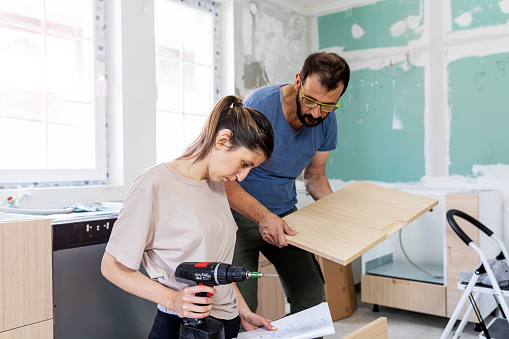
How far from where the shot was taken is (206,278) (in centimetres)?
99

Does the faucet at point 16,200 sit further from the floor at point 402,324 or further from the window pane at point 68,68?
the floor at point 402,324

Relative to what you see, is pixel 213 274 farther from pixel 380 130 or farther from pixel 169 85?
pixel 380 130

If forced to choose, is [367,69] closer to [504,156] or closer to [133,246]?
[504,156]

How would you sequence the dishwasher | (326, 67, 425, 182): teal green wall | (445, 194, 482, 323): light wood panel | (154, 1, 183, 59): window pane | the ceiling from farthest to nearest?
1. the ceiling
2. (326, 67, 425, 182): teal green wall
3. (154, 1, 183, 59): window pane
4. (445, 194, 482, 323): light wood panel
5. the dishwasher

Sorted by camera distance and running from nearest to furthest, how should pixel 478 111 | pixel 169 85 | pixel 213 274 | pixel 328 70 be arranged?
pixel 213 274 → pixel 328 70 → pixel 169 85 → pixel 478 111

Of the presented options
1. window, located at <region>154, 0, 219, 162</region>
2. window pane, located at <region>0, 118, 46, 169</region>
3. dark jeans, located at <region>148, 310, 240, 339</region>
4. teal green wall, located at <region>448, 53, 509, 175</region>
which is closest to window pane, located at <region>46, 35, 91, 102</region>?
window pane, located at <region>0, 118, 46, 169</region>

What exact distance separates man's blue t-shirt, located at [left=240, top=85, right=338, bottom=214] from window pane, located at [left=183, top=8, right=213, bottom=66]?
172cm

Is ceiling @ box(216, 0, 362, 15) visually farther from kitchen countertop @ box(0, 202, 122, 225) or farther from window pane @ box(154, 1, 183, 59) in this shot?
kitchen countertop @ box(0, 202, 122, 225)

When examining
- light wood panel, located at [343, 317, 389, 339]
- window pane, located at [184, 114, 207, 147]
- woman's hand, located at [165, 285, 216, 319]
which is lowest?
light wood panel, located at [343, 317, 389, 339]

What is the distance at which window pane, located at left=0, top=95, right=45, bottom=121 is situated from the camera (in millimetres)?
2375

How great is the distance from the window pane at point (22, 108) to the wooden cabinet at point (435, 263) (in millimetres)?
2387

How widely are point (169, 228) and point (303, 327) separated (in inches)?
16.7

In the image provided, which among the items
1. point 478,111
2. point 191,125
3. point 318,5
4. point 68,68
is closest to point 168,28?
Result: point 191,125

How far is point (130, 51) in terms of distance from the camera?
2.73m
